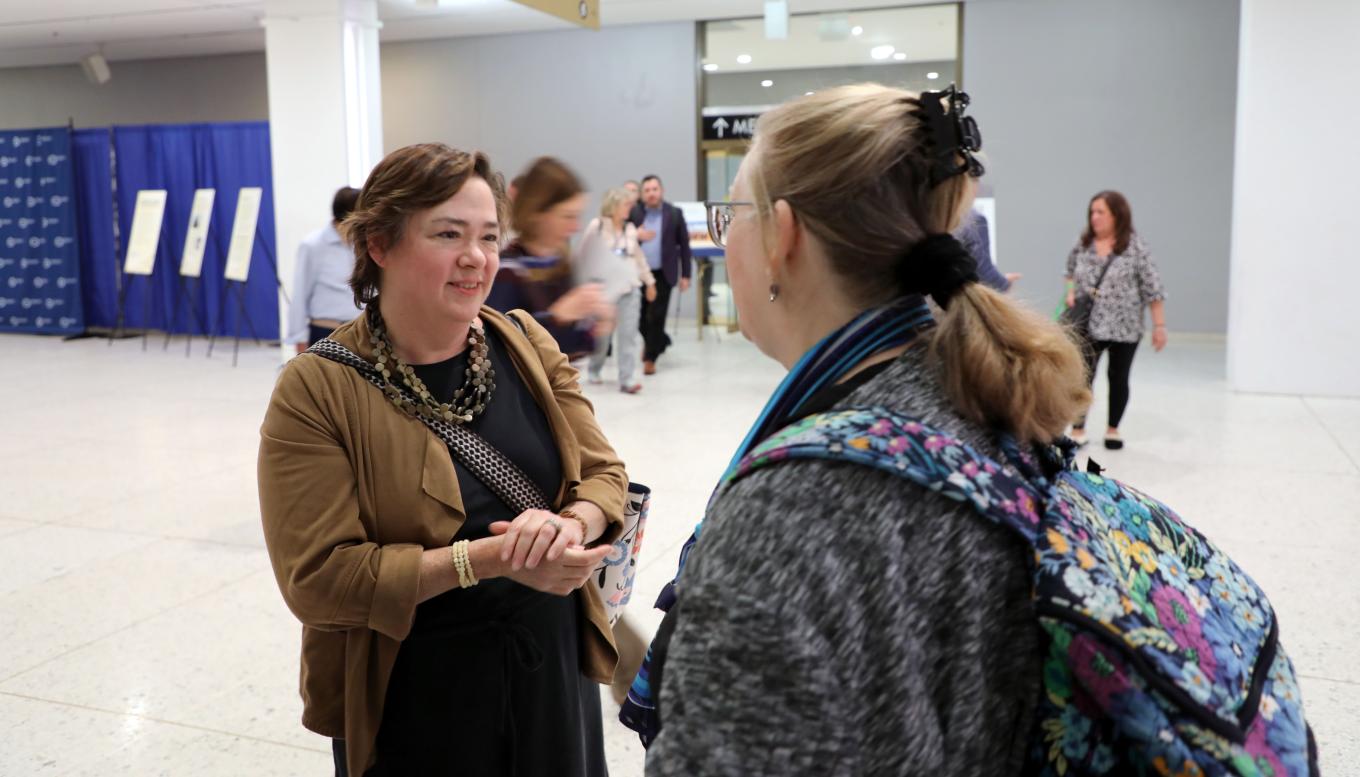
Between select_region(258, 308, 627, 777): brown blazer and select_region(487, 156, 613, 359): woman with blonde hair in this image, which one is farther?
select_region(487, 156, 613, 359): woman with blonde hair

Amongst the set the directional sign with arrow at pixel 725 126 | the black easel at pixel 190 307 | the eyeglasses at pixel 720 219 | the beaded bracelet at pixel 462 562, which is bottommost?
the black easel at pixel 190 307

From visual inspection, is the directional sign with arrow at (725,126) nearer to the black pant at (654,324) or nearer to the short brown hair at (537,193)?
the black pant at (654,324)

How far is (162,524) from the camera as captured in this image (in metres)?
5.30

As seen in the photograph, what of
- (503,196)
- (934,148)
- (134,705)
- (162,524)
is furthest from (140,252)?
(934,148)

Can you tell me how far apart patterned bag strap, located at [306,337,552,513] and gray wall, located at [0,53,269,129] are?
15.0 m

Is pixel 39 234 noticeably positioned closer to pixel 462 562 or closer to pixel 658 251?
pixel 658 251

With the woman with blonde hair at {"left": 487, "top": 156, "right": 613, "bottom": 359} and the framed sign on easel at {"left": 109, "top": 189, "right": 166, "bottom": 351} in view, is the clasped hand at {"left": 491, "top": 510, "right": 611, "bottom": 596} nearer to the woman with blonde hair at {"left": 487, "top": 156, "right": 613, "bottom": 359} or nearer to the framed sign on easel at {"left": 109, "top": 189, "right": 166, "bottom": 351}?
the woman with blonde hair at {"left": 487, "top": 156, "right": 613, "bottom": 359}

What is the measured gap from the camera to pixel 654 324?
10641 mm

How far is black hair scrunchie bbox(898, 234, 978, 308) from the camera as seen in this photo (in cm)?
109

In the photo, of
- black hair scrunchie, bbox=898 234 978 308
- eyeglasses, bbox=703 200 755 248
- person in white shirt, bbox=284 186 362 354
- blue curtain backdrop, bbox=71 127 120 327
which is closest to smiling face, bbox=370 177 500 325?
eyeglasses, bbox=703 200 755 248

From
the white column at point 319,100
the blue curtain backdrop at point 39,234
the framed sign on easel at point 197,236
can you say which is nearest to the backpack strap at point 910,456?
the white column at point 319,100

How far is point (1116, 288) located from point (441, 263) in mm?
5813

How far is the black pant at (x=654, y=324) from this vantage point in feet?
34.9

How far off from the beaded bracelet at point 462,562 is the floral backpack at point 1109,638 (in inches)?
33.1
